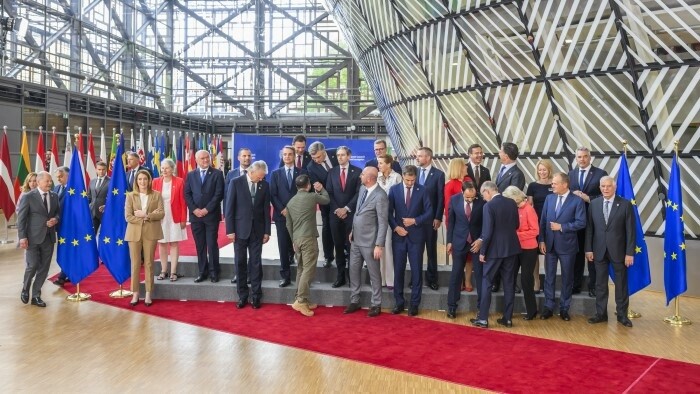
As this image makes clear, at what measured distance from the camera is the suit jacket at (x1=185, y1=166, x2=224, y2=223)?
898 centimetres

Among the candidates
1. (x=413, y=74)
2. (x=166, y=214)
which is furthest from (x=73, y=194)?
(x=413, y=74)

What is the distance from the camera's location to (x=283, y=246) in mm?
8922

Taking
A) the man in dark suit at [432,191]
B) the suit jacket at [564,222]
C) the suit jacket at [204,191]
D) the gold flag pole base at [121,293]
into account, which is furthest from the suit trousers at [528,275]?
the gold flag pole base at [121,293]

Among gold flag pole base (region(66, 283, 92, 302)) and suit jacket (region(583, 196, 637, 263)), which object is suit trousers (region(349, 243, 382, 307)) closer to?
suit jacket (region(583, 196, 637, 263))

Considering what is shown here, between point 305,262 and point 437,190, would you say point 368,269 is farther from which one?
point 437,190

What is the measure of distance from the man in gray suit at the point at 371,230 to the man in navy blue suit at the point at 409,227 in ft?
0.78

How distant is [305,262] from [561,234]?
140 inches

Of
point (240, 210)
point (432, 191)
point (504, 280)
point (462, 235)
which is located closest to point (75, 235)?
point (240, 210)

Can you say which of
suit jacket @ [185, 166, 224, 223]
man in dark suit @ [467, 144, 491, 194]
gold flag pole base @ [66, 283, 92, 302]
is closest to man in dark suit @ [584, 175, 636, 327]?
man in dark suit @ [467, 144, 491, 194]

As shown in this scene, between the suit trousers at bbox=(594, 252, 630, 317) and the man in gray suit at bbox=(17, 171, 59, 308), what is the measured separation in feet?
25.7

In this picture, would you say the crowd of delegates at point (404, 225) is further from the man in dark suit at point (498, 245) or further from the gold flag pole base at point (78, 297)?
the gold flag pole base at point (78, 297)

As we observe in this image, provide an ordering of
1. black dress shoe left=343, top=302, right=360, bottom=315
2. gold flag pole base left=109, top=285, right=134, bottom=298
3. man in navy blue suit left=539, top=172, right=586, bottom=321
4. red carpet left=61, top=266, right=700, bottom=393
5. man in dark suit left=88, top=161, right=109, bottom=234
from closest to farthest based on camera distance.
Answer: red carpet left=61, top=266, right=700, bottom=393 → man in navy blue suit left=539, top=172, right=586, bottom=321 → black dress shoe left=343, top=302, right=360, bottom=315 → gold flag pole base left=109, top=285, right=134, bottom=298 → man in dark suit left=88, top=161, right=109, bottom=234

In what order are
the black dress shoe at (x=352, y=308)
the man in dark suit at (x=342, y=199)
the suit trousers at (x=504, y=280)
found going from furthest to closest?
1. the man in dark suit at (x=342, y=199)
2. the black dress shoe at (x=352, y=308)
3. the suit trousers at (x=504, y=280)

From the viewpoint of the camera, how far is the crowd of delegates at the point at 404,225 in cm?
788
